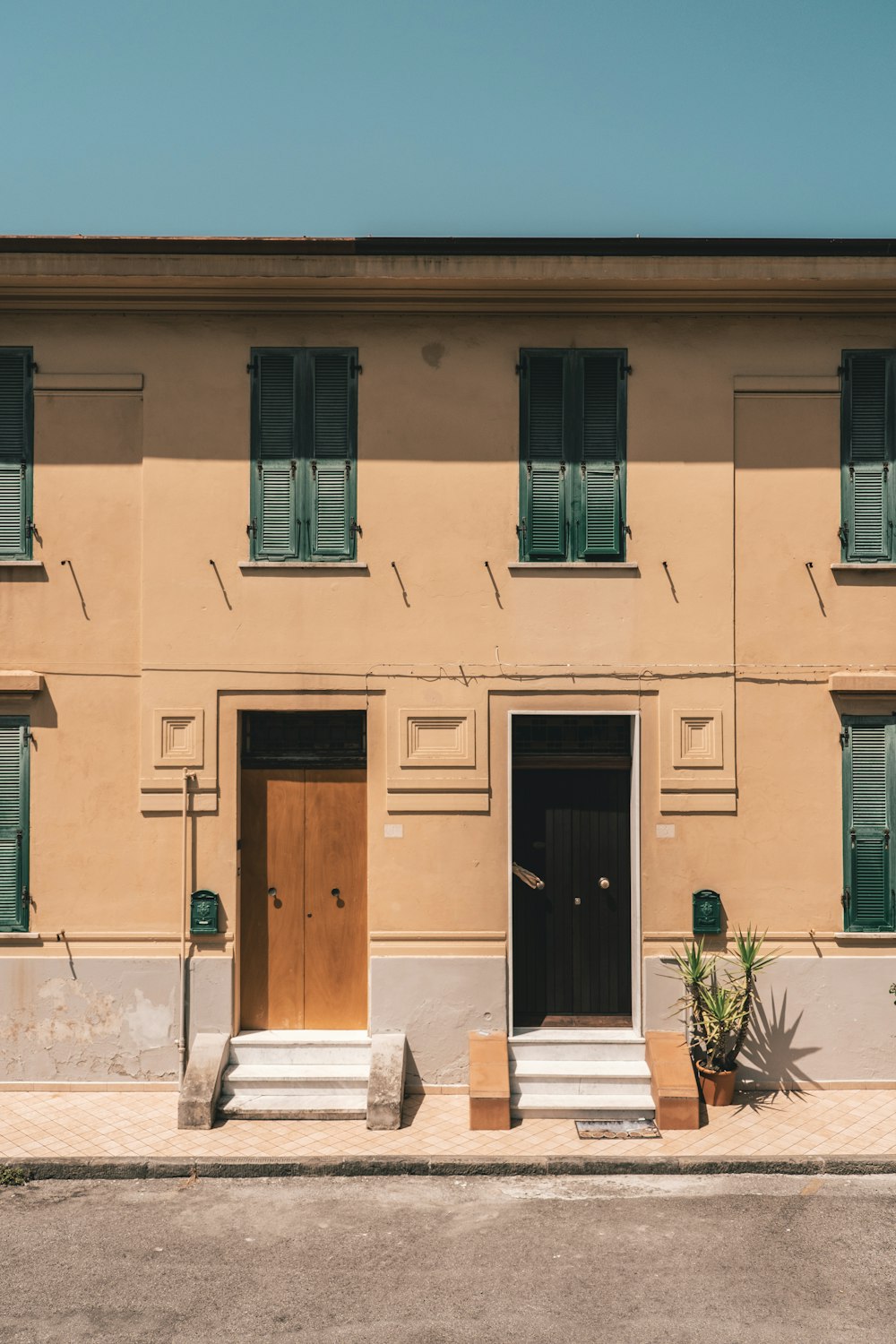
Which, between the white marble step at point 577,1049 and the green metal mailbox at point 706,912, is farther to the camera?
the green metal mailbox at point 706,912

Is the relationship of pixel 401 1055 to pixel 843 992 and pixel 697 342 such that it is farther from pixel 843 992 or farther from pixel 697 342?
pixel 697 342

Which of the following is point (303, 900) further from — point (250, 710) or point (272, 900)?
point (250, 710)

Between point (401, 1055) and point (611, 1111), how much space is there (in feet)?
5.91

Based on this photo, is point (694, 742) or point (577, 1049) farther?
point (694, 742)

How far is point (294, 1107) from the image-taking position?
908 centimetres

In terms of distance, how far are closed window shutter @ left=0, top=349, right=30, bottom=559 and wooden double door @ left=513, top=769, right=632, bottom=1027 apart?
502 cm

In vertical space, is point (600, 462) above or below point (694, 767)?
above

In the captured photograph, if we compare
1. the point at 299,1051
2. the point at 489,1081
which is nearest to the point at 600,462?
the point at 489,1081

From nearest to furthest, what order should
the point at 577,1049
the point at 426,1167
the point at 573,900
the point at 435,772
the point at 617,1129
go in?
the point at 426,1167 < the point at 617,1129 < the point at 577,1049 < the point at 435,772 < the point at 573,900

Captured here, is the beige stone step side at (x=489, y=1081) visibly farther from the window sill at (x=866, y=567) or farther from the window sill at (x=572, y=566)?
the window sill at (x=866, y=567)

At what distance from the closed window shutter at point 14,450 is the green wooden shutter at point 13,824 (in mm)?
1641

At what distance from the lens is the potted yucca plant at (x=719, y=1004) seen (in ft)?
30.4

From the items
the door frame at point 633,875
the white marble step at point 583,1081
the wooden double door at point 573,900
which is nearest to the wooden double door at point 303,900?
the door frame at point 633,875

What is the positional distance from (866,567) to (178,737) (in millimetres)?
6328
